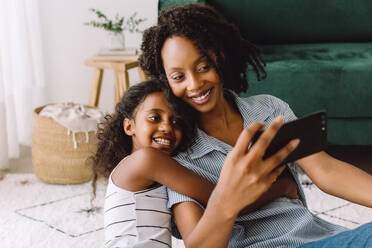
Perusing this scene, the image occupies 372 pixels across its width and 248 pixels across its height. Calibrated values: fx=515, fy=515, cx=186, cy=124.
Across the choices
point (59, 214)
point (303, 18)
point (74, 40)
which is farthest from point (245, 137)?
point (74, 40)

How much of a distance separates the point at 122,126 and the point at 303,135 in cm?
61

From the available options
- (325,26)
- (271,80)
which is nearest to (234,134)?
(271,80)

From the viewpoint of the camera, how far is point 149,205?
1.08 m

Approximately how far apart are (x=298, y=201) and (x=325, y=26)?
1.81 metres

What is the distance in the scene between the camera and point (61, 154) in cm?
227

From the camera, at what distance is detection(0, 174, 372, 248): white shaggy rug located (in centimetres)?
176

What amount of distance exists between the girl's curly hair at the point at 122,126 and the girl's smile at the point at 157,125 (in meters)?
0.01

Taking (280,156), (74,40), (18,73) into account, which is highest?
(280,156)

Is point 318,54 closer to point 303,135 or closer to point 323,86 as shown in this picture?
point 323,86

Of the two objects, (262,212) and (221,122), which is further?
(221,122)

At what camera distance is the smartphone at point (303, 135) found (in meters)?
0.77

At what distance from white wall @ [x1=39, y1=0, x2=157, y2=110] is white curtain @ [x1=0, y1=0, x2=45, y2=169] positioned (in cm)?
16

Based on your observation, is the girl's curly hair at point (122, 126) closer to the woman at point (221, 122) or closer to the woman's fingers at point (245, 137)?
the woman at point (221, 122)

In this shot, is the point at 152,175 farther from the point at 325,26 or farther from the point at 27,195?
the point at 325,26
